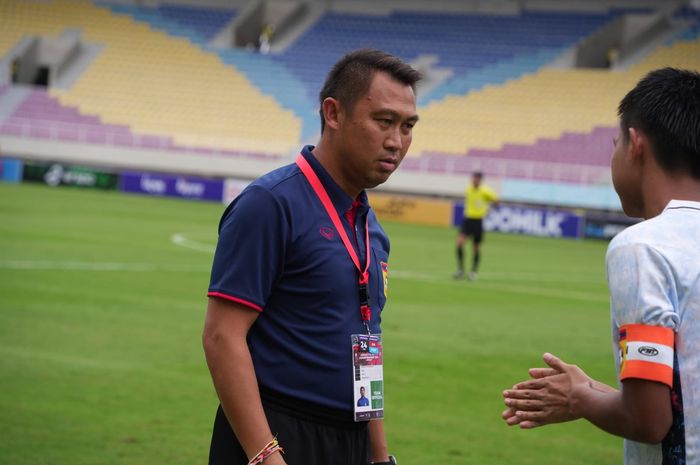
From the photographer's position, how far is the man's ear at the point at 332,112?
3.99 metres

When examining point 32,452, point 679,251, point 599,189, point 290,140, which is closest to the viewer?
point 679,251

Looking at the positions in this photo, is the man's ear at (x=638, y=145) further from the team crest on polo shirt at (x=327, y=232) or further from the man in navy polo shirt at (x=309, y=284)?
the team crest on polo shirt at (x=327, y=232)

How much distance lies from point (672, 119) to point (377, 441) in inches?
69.0

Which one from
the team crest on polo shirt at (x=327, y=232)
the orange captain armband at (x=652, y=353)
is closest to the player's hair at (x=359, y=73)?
the team crest on polo shirt at (x=327, y=232)

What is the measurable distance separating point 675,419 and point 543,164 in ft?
135

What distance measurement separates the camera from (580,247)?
111ft

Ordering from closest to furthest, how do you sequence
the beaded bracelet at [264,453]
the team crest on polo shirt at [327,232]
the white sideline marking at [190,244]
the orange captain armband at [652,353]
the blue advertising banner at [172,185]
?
the orange captain armband at [652,353] < the beaded bracelet at [264,453] < the team crest on polo shirt at [327,232] < the white sideline marking at [190,244] < the blue advertising banner at [172,185]

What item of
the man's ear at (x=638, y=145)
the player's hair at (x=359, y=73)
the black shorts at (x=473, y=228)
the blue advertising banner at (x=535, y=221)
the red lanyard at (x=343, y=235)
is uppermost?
the blue advertising banner at (x=535, y=221)

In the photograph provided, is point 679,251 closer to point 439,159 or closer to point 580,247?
point 580,247

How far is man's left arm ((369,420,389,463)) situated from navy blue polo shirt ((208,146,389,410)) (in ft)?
1.09

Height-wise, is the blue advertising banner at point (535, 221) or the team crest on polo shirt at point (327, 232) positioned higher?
the blue advertising banner at point (535, 221)

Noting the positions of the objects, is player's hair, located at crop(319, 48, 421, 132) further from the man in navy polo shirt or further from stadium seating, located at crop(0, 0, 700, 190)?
stadium seating, located at crop(0, 0, 700, 190)

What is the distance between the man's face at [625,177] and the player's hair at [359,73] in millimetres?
937

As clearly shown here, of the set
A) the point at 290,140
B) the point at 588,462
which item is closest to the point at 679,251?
the point at 588,462
